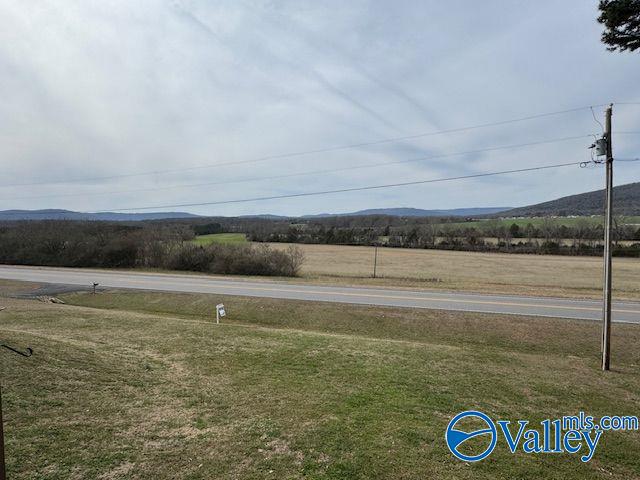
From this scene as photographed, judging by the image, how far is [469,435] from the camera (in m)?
5.68

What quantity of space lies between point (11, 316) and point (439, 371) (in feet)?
50.1

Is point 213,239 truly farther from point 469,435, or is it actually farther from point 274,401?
point 469,435

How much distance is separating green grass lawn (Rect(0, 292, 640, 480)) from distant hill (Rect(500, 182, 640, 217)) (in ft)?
178

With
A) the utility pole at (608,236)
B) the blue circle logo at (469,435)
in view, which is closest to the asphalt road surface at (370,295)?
the utility pole at (608,236)

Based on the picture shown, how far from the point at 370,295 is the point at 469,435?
54.2 feet

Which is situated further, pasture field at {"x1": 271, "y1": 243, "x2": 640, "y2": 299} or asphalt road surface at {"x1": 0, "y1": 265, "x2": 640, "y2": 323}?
pasture field at {"x1": 271, "y1": 243, "x2": 640, "y2": 299}

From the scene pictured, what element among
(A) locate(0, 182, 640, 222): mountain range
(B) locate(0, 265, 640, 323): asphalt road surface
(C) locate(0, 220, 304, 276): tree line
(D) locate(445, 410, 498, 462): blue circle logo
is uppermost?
(A) locate(0, 182, 640, 222): mountain range

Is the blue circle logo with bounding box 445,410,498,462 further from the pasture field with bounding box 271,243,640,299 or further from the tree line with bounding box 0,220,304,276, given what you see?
the tree line with bounding box 0,220,304,276

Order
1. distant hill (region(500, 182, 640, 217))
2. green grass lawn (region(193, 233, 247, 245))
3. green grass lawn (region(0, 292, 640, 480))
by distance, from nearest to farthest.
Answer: green grass lawn (region(0, 292, 640, 480))
green grass lawn (region(193, 233, 247, 245))
distant hill (region(500, 182, 640, 217))

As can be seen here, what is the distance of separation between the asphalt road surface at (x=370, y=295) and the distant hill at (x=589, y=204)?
4092cm

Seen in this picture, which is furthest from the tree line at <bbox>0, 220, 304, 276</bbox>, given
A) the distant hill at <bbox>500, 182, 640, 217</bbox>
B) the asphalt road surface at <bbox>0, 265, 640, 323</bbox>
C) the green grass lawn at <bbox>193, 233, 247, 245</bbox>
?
the distant hill at <bbox>500, 182, 640, 217</bbox>

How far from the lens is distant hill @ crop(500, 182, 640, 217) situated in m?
72.2

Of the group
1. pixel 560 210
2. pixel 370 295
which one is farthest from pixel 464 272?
pixel 560 210

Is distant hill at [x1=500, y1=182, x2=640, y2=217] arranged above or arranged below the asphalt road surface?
above
